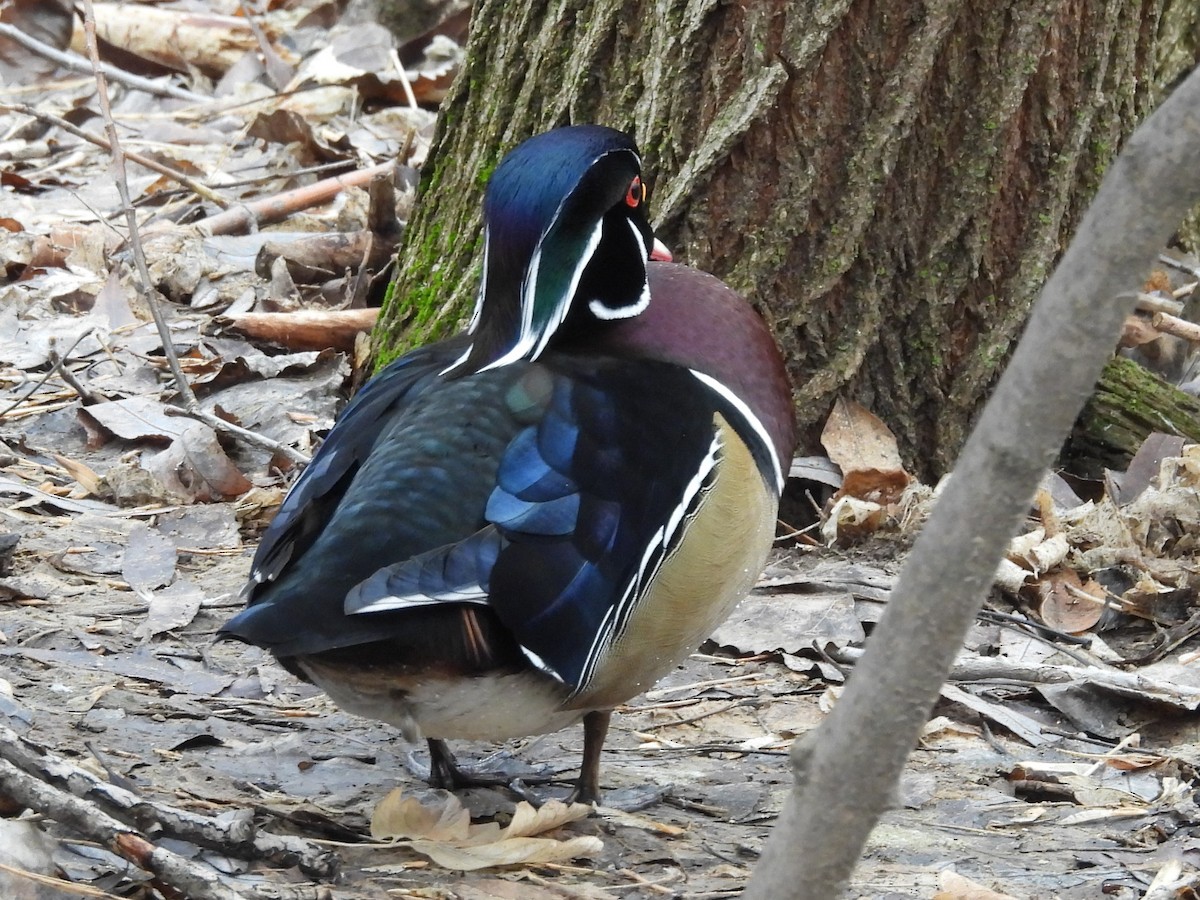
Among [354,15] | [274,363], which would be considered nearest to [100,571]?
[274,363]

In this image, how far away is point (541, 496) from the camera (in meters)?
2.31

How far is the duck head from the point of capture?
2500 mm

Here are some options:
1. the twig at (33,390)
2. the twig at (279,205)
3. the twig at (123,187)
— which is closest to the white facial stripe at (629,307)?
the twig at (123,187)

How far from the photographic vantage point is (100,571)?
11.3 ft

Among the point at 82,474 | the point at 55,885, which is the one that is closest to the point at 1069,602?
the point at 55,885

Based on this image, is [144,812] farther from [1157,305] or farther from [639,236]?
[1157,305]

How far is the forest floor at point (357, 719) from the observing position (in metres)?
2.19

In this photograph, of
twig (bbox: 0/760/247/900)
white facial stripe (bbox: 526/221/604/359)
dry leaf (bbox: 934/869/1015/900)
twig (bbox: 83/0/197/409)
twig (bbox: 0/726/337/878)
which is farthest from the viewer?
twig (bbox: 83/0/197/409)

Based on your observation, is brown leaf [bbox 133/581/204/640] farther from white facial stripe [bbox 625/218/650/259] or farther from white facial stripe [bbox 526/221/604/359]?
white facial stripe [bbox 625/218/650/259]

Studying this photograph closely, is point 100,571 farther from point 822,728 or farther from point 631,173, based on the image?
point 822,728

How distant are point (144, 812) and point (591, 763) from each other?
2.82 feet

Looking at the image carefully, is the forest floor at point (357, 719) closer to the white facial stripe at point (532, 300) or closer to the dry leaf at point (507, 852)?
the dry leaf at point (507, 852)

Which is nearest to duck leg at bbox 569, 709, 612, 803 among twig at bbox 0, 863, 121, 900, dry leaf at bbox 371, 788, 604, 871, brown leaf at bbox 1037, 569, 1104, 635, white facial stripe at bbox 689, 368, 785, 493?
dry leaf at bbox 371, 788, 604, 871

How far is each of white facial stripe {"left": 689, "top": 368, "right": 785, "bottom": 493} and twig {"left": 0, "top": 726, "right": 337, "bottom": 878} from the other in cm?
109
